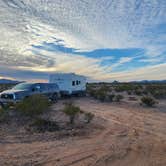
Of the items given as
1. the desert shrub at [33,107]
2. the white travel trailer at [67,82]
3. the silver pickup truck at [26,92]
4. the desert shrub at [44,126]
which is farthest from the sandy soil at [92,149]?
the white travel trailer at [67,82]

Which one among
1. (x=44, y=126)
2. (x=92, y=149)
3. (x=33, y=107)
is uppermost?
(x=33, y=107)

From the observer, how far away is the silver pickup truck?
21000 mm

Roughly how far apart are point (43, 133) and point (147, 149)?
14.7ft

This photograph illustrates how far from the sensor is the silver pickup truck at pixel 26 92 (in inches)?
827

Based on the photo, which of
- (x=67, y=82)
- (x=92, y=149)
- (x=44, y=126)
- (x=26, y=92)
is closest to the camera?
(x=92, y=149)

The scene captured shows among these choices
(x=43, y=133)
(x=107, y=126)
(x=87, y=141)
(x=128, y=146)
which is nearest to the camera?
(x=128, y=146)

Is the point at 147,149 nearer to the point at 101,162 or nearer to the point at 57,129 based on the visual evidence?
the point at 101,162

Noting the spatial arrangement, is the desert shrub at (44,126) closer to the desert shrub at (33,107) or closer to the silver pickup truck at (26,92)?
the desert shrub at (33,107)

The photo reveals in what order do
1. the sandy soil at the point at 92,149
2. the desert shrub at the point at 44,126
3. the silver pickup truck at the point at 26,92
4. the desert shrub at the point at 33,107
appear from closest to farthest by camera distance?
the sandy soil at the point at 92,149 → the desert shrub at the point at 44,126 → the desert shrub at the point at 33,107 → the silver pickup truck at the point at 26,92

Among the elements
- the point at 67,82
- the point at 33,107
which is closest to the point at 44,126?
the point at 33,107

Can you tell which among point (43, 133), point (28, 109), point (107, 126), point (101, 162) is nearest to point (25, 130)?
point (43, 133)

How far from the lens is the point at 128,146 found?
9.66 metres

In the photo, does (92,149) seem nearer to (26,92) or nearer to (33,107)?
(33,107)

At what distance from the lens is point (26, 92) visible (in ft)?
71.9
